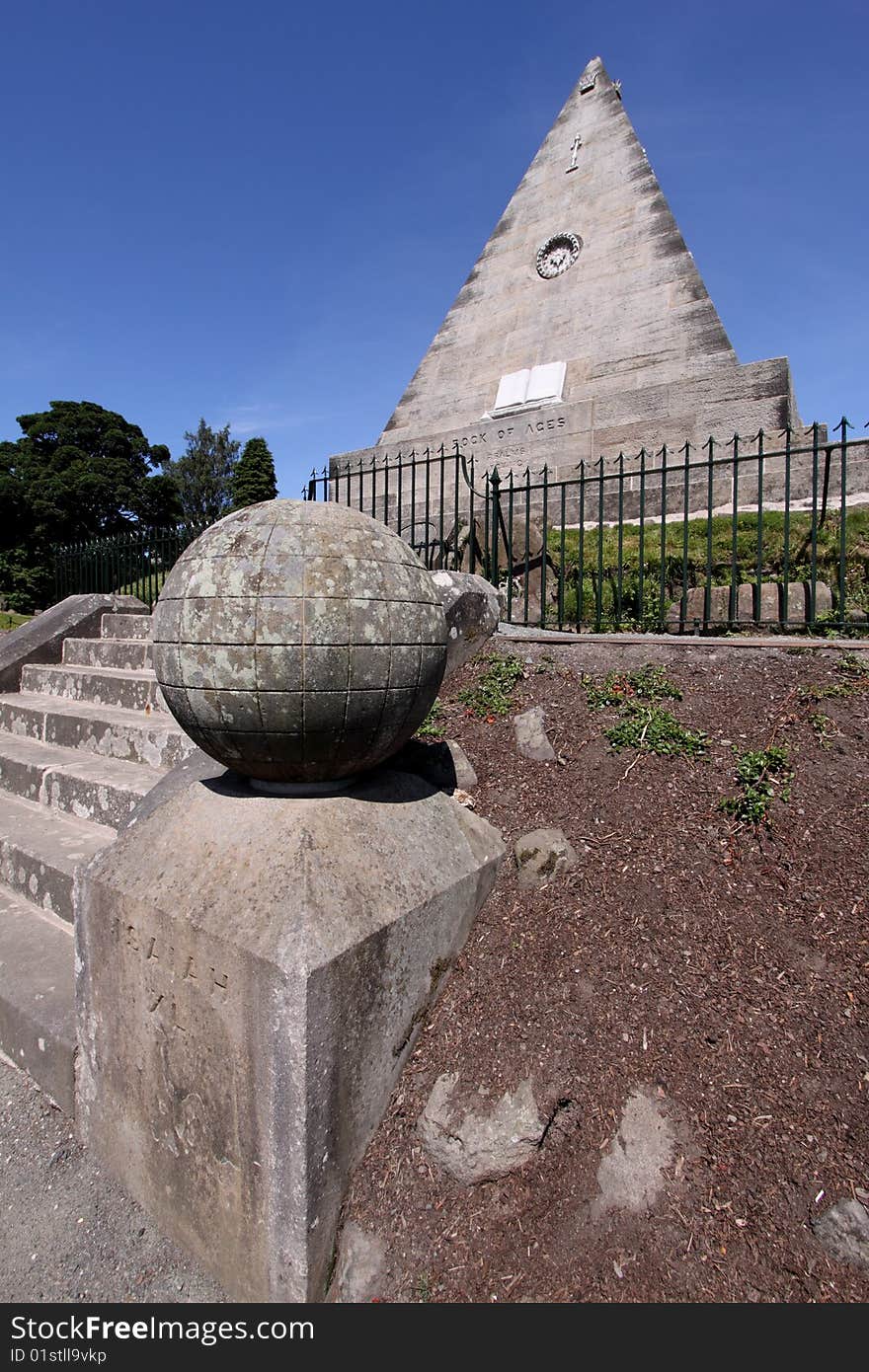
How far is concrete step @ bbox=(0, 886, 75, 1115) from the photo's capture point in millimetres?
2760

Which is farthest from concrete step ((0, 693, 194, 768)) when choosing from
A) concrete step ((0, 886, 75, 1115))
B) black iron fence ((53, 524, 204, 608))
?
black iron fence ((53, 524, 204, 608))

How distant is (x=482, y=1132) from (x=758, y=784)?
1960 mm

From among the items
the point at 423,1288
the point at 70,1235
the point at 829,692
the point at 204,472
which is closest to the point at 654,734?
the point at 829,692

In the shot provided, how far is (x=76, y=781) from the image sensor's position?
4336 mm

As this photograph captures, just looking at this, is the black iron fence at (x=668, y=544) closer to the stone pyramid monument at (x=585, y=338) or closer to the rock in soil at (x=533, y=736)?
the stone pyramid monument at (x=585, y=338)

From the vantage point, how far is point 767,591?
5492 mm

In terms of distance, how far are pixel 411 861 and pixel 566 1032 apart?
0.79m

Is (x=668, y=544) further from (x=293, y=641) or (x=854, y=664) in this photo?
(x=293, y=641)

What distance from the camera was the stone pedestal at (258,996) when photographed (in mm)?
1925

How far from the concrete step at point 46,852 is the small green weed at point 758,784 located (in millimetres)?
3237

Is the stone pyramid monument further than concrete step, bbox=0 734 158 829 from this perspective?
Yes

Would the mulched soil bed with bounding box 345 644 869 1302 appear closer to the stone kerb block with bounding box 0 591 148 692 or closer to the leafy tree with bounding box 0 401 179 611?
the stone kerb block with bounding box 0 591 148 692

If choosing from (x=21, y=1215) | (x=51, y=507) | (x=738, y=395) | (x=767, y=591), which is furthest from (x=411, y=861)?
(x=51, y=507)
